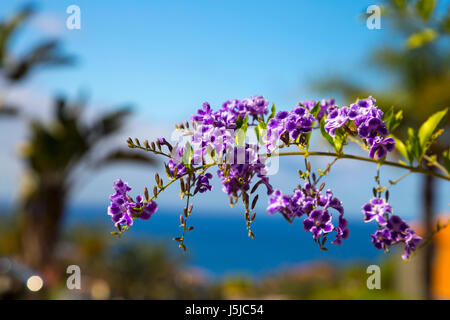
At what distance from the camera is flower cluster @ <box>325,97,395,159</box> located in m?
1.46

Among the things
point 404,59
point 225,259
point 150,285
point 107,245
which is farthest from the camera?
point 225,259

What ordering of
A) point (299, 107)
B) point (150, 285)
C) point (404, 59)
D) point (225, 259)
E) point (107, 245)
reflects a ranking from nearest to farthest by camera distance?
point (299, 107) < point (404, 59) < point (150, 285) < point (107, 245) < point (225, 259)

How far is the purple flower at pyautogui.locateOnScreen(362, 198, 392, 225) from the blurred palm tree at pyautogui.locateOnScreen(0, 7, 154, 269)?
33.7 feet

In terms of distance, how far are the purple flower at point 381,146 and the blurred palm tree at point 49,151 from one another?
406 inches

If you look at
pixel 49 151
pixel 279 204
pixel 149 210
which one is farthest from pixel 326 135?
pixel 49 151

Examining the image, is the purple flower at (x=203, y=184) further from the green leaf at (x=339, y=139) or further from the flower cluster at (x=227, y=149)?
the green leaf at (x=339, y=139)

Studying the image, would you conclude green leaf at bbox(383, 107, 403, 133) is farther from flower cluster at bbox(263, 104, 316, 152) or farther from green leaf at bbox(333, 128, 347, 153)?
flower cluster at bbox(263, 104, 316, 152)

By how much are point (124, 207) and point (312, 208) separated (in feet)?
1.90

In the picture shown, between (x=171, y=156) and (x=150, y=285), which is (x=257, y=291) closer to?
(x=150, y=285)

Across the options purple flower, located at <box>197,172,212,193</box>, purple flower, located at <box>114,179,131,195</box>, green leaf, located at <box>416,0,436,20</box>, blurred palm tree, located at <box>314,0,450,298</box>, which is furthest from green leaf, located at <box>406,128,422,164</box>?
blurred palm tree, located at <box>314,0,450,298</box>

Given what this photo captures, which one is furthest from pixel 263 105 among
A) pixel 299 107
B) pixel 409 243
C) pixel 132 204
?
pixel 409 243

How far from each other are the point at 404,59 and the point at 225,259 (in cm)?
7217

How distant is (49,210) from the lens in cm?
1169

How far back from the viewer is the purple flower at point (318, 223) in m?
1.48
